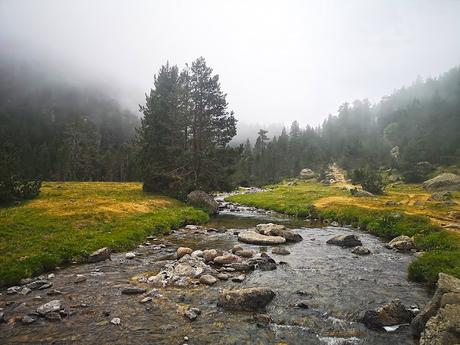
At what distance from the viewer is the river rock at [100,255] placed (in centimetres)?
2092

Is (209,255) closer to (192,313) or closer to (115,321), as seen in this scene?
(192,313)

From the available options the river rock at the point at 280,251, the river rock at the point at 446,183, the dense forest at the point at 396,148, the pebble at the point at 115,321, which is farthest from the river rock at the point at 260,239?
the river rock at the point at 446,183

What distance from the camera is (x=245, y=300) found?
14477 millimetres

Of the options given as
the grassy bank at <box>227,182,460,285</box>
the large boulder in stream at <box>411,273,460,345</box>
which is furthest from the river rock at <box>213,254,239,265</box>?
the large boulder in stream at <box>411,273,460,345</box>

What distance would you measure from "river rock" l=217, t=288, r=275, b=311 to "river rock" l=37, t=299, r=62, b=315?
7.16m

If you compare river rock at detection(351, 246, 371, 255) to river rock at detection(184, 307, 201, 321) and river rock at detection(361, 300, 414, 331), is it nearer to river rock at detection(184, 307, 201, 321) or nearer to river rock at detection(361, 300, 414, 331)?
river rock at detection(361, 300, 414, 331)

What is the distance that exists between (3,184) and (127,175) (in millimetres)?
100274

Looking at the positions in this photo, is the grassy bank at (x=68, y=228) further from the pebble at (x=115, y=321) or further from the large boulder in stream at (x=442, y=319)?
the large boulder in stream at (x=442, y=319)

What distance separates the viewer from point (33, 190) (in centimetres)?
3900

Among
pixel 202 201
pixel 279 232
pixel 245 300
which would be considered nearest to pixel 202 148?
pixel 202 201

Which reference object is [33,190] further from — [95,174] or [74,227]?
[95,174]

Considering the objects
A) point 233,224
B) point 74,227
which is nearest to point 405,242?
point 233,224

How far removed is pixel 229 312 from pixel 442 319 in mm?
8197

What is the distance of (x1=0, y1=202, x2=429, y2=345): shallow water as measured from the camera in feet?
39.0
